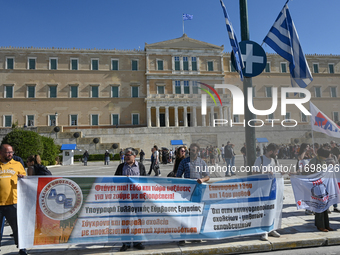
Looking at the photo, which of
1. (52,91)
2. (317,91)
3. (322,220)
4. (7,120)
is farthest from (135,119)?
(322,220)

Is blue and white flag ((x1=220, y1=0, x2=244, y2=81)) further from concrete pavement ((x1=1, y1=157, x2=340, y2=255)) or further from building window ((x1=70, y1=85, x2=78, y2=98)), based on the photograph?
building window ((x1=70, y1=85, x2=78, y2=98))

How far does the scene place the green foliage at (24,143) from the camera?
744 inches

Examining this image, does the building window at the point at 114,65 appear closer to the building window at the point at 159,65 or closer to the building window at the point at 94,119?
the building window at the point at 159,65

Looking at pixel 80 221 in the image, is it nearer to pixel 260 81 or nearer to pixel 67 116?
pixel 260 81

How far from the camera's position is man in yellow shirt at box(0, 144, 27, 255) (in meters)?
3.99

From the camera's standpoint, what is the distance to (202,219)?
429cm

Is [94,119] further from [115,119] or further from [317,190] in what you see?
[317,190]

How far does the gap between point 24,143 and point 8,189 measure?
17315mm

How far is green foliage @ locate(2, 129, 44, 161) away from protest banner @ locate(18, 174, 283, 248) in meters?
16.8

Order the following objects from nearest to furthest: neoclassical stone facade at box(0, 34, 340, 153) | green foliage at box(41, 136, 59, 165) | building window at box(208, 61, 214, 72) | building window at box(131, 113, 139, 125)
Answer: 1. green foliage at box(41, 136, 59, 165)
2. neoclassical stone facade at box(0, 34, 340, 153)
3. building window at box(131, 113, 139, 125)
4. building window at box(208, 61, 214, 72)

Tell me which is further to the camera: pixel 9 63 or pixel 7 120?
pixel 9 63

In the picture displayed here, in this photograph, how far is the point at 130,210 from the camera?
4.18 meters

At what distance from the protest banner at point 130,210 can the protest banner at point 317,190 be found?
930 millimetres

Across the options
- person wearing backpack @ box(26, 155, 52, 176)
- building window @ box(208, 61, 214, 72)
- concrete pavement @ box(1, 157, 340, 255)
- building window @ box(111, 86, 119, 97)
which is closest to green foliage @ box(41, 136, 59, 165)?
person wearing backpack @ box(26, 155, 52, 176)
